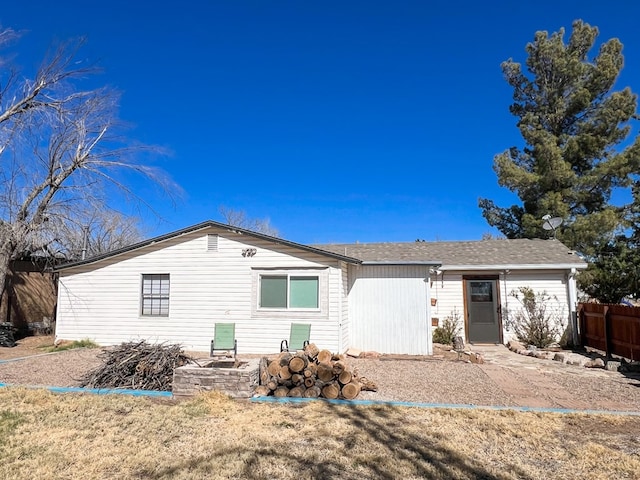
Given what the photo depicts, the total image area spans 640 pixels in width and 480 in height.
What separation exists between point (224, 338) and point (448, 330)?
7.03 m

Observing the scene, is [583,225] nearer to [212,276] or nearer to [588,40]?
[588,40]

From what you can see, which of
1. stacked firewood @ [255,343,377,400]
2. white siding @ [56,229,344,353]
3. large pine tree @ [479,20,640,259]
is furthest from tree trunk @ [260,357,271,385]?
large pine tree @ [479,20,640,259]

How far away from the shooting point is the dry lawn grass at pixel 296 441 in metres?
3.85

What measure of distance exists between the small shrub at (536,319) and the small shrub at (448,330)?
5.19 ft

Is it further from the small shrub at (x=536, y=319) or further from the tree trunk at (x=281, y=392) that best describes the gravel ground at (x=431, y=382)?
the small shrub at (x=536, y=319)

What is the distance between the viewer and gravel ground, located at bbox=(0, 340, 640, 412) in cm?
648

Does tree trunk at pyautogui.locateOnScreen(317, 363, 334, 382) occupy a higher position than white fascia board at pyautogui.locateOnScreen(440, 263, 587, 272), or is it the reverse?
white fascia board at pyautogui.locateOnScreen(440, 263, 587, 272)

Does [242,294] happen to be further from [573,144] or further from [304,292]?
[573,144]

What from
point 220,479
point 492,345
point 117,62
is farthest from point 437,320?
point 117,62

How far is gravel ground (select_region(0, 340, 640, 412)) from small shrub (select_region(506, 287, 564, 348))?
2.60 metres

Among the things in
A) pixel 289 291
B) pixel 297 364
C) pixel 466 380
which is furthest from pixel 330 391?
pixel 289 291

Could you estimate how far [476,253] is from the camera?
14.5m

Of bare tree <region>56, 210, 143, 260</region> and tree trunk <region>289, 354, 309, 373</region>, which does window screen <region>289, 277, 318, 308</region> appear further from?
bare tree <region>56, 210, 143, 260</region>

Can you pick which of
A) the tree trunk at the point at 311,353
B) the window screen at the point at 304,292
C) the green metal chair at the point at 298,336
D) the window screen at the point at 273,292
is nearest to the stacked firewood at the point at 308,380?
the tree trunk at the point at 311,353
